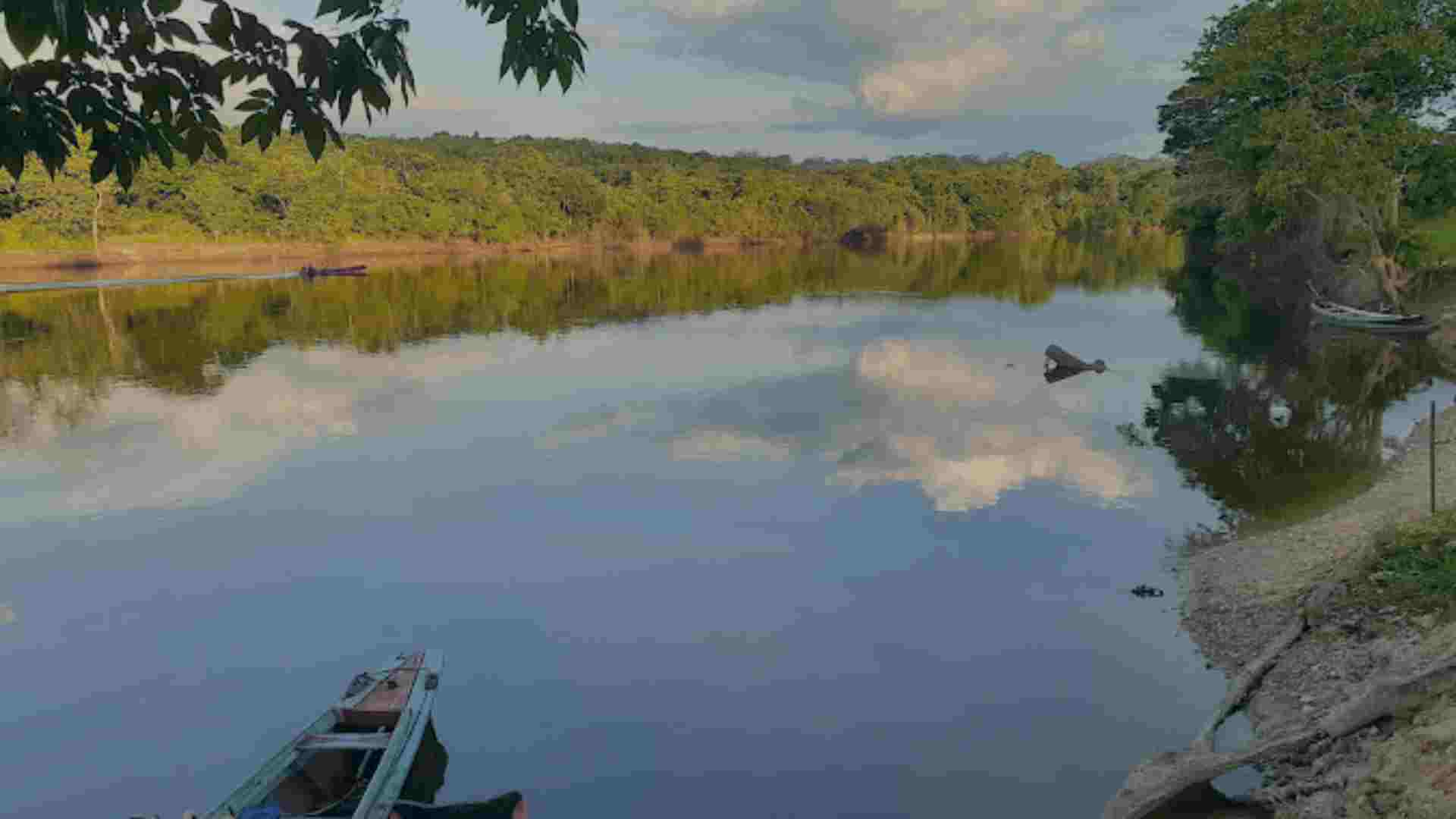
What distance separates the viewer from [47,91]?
10.8 feet

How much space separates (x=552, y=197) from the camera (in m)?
112

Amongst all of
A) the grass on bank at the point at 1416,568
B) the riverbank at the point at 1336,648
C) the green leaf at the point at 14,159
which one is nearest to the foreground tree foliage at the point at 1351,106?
the riverbank at the point at 1336,648

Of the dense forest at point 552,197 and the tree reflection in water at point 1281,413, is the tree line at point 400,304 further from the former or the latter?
the tree reflection in water at point 1281,413

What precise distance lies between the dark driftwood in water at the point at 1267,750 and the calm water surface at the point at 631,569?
3.40ft

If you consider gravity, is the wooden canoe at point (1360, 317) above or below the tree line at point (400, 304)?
above

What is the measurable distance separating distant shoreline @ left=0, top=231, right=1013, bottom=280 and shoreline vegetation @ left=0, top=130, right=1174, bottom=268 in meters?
0.17

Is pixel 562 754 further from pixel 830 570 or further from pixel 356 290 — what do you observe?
pixel 356 290

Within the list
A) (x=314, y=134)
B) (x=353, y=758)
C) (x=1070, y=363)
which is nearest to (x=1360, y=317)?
(x=1070, y=363)

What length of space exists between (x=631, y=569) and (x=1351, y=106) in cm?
3505

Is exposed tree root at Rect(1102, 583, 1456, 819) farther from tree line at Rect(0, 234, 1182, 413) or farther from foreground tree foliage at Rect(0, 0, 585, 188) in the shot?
tree line at Rect(0, 234, 1182, 413)

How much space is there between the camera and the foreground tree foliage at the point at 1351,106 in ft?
113

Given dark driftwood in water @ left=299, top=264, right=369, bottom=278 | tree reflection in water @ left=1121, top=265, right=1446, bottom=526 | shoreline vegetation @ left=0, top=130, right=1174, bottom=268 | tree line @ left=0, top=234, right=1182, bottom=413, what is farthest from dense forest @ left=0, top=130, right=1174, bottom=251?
tree reflection in water @ left=1121, top=265, right=1446, bottom=526

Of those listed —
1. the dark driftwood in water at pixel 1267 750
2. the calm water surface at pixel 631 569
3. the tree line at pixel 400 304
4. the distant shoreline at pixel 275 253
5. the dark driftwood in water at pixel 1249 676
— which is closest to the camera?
the dark driftwood in water at pixel 1267 750

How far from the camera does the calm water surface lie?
34.8 feet
